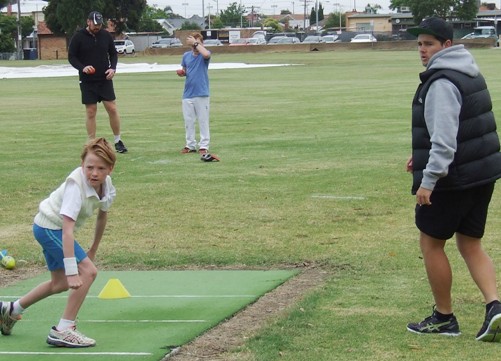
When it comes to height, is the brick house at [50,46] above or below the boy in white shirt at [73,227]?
below

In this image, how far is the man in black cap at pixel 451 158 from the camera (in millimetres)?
6270

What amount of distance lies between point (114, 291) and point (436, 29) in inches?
124

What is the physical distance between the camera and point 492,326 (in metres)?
6.45

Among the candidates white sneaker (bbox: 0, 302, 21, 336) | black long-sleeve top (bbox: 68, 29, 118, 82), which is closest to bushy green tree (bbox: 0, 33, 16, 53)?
black long-sleeve top (bbox: 68, 29, 118, 82)

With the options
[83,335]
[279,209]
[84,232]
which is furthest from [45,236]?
[279,209]

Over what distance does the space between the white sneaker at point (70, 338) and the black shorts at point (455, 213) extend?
2151mm

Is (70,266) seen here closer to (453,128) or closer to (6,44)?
(453,128)

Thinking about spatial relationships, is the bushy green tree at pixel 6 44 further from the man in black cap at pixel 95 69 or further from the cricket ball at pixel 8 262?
the cricket ball at pixel 8 262

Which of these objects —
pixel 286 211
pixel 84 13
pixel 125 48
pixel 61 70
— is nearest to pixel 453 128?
pixel 286 211

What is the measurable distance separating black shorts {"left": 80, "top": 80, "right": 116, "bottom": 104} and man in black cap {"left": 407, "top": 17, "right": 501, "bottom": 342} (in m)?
10.5

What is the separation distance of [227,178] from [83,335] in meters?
7.53

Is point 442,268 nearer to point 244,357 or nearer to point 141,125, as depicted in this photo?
point 244,357

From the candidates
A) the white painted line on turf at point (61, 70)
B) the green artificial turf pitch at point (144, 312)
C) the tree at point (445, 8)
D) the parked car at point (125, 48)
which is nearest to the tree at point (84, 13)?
the parked car at point (125, 48)

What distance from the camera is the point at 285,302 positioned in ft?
25.4
